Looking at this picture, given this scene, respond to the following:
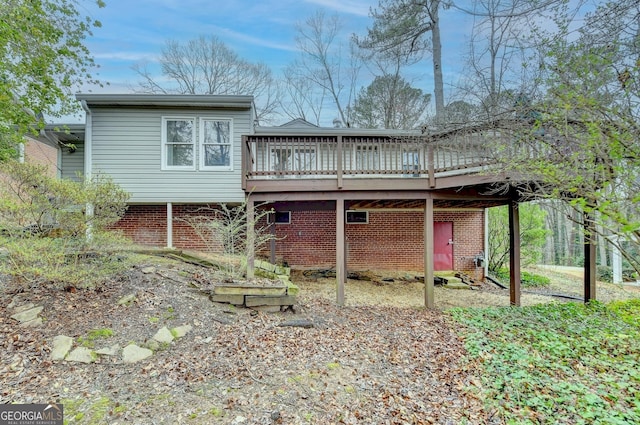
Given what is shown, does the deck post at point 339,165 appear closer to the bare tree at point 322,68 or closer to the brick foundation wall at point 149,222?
the brick foundation wall at point 149,222

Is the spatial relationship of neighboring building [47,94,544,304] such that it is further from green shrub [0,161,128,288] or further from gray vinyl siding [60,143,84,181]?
green shrub [0,161,128,288]

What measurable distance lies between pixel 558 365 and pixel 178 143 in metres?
8.88

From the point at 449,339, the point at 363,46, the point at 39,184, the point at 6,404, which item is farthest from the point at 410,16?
the point at 6,404

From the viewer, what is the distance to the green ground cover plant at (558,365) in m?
2.65

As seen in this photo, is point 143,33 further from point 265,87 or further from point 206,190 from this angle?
point 206,190

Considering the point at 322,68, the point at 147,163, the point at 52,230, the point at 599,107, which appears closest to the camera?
the point at 599,107

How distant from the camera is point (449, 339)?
454 centimetres

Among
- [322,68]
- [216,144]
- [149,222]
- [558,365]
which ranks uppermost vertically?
[322,68]

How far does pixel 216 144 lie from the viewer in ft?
27.8

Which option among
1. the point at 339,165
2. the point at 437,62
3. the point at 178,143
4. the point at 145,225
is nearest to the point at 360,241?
the point at 339,165

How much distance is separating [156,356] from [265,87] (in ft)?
56.3

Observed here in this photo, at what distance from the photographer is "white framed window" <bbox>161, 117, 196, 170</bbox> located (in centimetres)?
840

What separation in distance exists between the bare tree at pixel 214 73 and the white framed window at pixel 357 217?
9754 mm

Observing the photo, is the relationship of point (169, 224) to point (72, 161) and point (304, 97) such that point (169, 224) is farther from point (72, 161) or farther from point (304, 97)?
point (304, 97)
